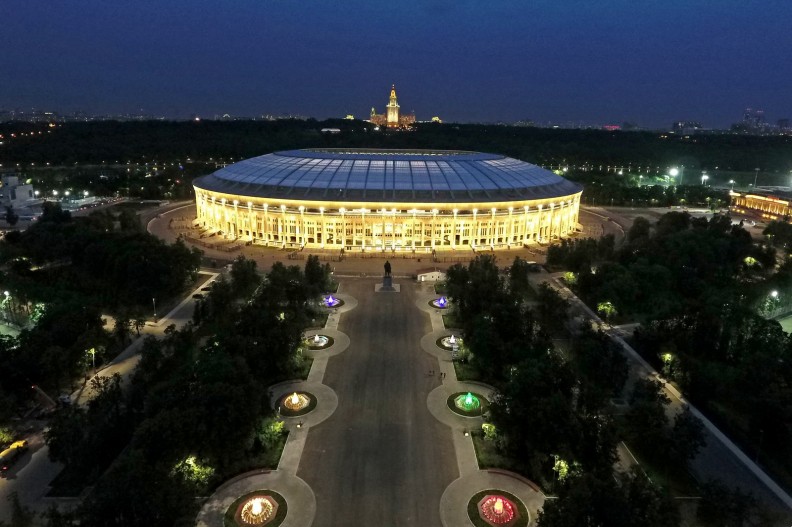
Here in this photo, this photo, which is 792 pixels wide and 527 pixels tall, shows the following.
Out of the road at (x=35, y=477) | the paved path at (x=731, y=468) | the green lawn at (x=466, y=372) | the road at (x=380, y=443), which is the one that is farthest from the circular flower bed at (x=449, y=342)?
the road at (x=35, y=477)

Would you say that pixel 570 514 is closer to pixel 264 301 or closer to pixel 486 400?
pixel 486 400

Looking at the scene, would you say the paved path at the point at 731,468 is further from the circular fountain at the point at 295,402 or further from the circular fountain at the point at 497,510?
the circular fountain at the point at 295,402

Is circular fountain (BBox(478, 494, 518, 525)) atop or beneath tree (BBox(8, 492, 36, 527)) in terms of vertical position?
beneath

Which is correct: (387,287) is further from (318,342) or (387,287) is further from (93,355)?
(93,355)

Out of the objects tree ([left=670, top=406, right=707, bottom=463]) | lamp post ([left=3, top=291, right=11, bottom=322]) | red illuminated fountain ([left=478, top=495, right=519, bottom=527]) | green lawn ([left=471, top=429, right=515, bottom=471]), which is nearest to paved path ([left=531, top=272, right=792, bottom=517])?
tree ([left=670, top=406, right=707, bottom=463])

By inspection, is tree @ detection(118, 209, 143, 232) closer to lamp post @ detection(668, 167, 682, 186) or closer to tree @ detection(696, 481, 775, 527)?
tree @ detection(696, 481, 775, 527)

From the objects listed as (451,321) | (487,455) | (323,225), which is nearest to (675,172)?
(323,225)
